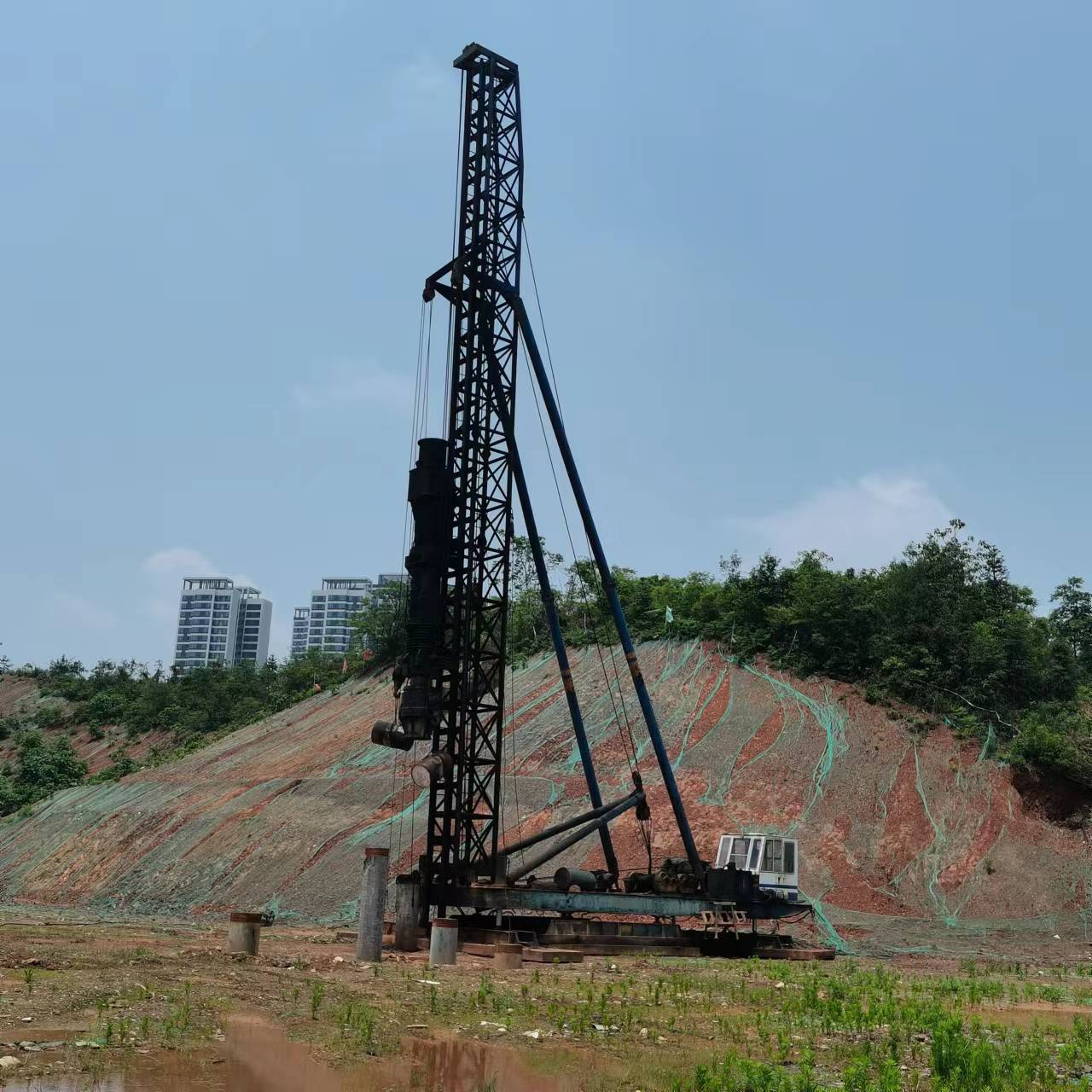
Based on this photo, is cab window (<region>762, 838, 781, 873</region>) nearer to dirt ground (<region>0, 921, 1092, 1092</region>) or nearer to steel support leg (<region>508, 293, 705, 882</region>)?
steel support leg (<region>508, 293, 705, 882</region>)

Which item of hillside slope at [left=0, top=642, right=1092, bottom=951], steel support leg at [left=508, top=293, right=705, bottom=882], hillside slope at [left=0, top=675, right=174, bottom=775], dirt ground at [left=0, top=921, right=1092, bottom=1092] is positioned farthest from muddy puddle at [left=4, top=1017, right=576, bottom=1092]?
hillside slope at [left=0, top=675, right=174, bottom=775]

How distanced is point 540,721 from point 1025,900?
18.7m

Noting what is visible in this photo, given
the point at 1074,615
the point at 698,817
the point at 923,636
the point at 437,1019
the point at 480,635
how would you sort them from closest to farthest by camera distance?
1. the point at 437,1019
2. the point at 480,635
3. the point at 698,817
4. the point at 923,636
5. the point at 1074,615

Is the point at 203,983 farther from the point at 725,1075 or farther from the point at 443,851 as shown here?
the point at 443,851

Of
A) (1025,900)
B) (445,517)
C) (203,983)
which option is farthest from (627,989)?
(1025,900)

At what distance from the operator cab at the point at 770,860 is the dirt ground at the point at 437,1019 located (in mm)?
5902

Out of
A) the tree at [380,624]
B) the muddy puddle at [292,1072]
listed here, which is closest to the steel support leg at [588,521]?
the muddy puddle at [292,1072]

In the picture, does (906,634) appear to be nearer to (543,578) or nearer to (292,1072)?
(543,578)

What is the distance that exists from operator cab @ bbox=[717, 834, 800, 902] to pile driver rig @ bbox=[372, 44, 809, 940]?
0.24 m

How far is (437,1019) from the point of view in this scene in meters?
11.5

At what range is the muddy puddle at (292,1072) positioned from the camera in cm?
792

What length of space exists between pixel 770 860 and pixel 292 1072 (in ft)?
58.6

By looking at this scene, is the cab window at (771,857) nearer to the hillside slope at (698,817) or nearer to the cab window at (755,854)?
the cab window at (755,854)

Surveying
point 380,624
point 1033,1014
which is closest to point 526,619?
point 380,624
